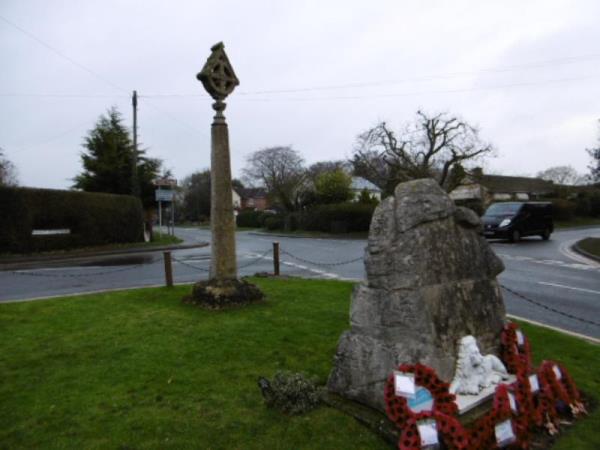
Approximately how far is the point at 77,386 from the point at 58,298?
5.01m

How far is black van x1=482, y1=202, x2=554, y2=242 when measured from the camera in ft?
70.1

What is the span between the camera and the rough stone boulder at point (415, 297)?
337 centimetres

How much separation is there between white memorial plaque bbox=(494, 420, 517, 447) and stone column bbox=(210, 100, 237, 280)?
5.29m

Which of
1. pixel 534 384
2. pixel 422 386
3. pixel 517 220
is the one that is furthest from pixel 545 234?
pixel 422 386

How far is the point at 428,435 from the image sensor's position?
9.41ft

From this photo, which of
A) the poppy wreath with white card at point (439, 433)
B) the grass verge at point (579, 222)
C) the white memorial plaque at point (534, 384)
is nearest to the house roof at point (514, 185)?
the grass verge at point (579, 222)

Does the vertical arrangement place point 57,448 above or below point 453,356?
below

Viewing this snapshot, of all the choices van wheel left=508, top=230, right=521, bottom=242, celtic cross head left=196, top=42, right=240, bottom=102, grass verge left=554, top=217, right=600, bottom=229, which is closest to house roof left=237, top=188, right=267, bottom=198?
grass verge left=554, top=217, right=600, bottom=229

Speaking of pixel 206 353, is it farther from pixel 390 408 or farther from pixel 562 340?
pixel 562 340

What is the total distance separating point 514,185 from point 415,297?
2454 inches

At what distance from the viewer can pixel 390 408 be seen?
10.1ft

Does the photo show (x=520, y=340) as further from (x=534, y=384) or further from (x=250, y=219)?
(x=250, y=219)

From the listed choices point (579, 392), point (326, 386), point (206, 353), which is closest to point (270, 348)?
point (206, 353)

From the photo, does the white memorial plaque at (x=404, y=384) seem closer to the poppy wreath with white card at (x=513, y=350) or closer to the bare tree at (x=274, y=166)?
the poppy wreath with white card at (x=513, y=350)
